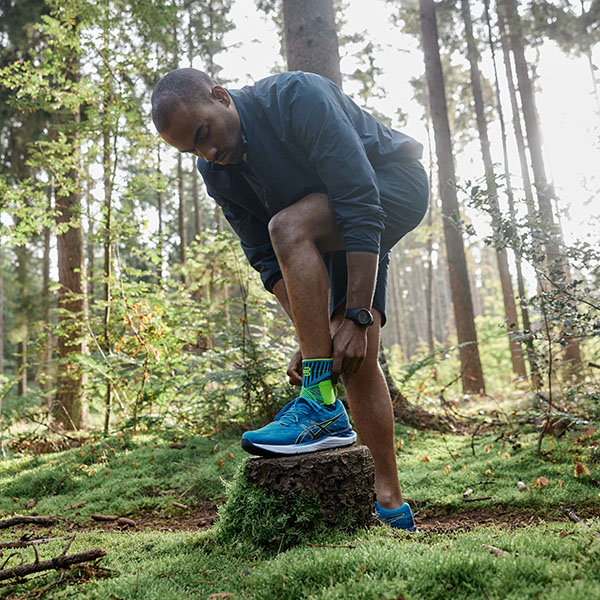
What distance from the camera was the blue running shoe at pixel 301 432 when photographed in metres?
Result: 1.92

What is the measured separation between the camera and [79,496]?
139 inches

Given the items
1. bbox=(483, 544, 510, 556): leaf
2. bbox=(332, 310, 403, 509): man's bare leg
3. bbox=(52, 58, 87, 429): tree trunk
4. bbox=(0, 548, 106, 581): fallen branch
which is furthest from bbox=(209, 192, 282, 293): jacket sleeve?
bbox=(52, 58, 87, 429): tree trunk

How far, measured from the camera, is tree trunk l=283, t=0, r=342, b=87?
5160 mm

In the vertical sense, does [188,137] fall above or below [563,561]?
above

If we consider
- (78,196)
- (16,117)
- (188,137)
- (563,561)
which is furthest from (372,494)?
(16,117)

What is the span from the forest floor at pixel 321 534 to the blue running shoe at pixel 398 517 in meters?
0.15

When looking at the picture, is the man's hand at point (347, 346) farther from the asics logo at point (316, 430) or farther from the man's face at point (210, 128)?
the man's face at point (210, 128)

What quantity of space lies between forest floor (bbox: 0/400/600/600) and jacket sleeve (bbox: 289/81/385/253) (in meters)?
1.17

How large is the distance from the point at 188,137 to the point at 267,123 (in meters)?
0.39

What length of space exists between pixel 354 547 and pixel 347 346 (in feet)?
2.48

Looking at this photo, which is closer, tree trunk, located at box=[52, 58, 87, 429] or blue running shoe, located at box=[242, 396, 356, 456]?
blue running shoe, located at box=[242, 396, 356, 456]

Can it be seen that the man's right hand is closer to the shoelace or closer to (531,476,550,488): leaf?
the shoelace

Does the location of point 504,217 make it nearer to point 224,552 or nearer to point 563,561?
point 563,561

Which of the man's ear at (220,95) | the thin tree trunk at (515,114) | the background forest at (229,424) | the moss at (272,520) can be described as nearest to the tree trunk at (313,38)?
the background forest at (229,424)
